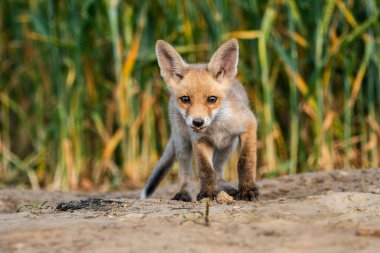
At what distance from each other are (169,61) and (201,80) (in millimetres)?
373

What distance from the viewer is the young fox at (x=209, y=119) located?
17.1 feet

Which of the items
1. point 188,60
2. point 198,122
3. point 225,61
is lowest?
point 198,122

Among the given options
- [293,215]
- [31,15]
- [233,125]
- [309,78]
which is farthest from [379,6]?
[293,215]

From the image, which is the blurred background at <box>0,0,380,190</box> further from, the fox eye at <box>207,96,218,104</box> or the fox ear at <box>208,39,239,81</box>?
the fox eye at <box>207,96,218,104</box>

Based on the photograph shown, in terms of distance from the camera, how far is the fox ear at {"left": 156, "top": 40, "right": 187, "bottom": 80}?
5555mm

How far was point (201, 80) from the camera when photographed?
542 centimetres

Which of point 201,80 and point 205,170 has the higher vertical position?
point 201,80

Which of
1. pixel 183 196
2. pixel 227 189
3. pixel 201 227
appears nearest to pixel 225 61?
pixel 227 189

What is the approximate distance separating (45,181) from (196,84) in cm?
402

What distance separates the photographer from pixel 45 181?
8.87 meters

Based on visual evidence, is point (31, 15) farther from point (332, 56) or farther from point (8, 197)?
point (332, 56)

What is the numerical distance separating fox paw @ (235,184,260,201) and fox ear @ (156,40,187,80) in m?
0.98

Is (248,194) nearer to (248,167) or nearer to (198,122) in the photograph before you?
(248,167)

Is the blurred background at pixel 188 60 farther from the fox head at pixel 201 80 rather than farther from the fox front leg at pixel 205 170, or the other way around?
the fox front leg at pixel 205 170
